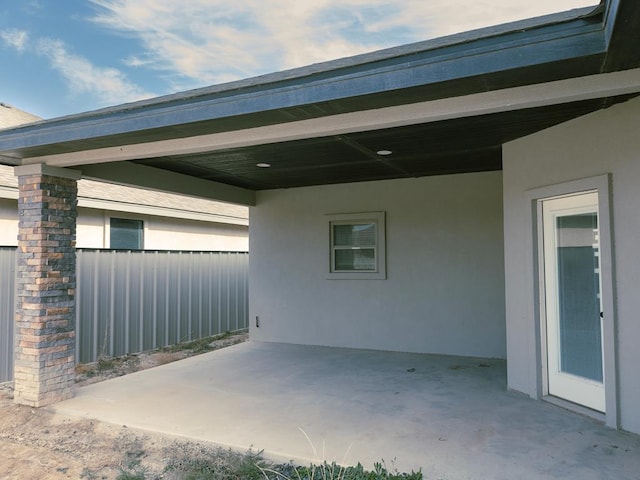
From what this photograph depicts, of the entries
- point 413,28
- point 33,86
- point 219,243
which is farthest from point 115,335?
point 33,86

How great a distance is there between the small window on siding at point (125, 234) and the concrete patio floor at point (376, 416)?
4319 mm

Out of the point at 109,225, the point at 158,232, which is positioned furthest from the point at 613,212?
the point at 158,232

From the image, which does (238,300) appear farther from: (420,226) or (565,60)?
(565,60)

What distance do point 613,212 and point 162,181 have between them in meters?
5.54

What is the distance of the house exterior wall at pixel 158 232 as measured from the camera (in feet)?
26.7

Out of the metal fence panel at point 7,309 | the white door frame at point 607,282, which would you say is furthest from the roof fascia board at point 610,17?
the metal fence panel at point 7,309

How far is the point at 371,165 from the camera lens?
276 inches

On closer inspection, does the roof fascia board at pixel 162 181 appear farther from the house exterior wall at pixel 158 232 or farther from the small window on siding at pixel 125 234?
the small window on siding at pixel 125 234

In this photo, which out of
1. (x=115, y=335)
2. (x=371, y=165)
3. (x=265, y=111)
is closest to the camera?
(x=265, y=111)

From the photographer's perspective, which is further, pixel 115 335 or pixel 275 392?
pixel 115 335

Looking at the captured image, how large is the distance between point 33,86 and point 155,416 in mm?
21750

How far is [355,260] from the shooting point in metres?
8.62

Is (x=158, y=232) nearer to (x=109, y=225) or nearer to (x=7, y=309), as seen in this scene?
(x=109, y=225)

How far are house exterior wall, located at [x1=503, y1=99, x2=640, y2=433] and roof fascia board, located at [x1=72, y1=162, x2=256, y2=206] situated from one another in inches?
180
